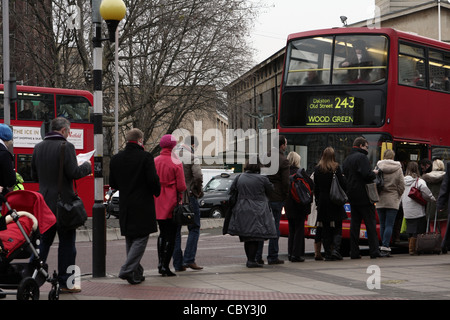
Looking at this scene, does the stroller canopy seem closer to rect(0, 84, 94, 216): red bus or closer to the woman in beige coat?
the woman in beige coat

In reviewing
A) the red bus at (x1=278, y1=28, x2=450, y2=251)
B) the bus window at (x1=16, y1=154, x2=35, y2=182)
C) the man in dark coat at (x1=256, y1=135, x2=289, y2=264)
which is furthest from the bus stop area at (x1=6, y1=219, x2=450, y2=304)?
the bus window at (x1=16, y1=154, x2=35, y2=182)

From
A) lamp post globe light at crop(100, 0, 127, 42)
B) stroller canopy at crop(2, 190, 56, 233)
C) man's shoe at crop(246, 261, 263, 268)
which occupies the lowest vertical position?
man's shoe at crop(246, 261, 263, 268)

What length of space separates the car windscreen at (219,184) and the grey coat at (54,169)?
21490 millimetres

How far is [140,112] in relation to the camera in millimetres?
33000

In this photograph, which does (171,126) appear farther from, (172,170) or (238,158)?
(238,158)

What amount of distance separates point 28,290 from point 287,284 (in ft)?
11.4

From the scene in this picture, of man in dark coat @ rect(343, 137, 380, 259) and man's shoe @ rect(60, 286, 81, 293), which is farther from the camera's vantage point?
man in dark coat @ rect(343, 137, 380, 259)

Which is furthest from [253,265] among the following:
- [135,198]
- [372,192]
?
[135,198]

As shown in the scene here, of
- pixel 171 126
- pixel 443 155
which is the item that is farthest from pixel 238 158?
pixel 443 155

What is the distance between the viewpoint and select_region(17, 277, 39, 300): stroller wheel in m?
6.77

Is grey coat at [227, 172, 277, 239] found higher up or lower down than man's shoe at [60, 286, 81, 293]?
higher up

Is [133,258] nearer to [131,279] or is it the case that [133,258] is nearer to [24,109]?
[131,279]

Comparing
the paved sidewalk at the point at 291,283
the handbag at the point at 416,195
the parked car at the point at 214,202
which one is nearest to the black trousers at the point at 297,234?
the paved sidewalk at the point at 291,283

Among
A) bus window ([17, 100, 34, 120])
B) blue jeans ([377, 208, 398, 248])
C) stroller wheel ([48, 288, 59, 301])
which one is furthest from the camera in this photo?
bus window ([17, 100, 34, 120])
